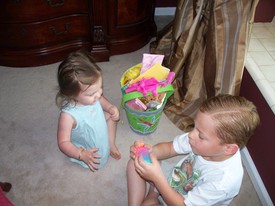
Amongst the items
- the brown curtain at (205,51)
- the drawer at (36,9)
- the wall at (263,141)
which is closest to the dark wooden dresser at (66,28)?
the drawer at (36,9)

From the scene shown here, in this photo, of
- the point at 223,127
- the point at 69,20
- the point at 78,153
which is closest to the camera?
Answer: the point at 223,127

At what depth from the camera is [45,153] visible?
151cm

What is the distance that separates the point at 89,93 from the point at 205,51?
2.17 feet

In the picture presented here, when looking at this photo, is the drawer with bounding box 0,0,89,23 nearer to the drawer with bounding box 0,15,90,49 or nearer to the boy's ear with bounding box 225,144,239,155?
the drawer with bounding box 0,15,90,49

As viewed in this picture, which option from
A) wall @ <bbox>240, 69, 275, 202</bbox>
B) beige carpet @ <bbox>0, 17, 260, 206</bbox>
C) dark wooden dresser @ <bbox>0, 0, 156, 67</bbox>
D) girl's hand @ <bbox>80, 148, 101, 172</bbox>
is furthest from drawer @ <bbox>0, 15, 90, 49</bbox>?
wall @ <bbox>240, 69, 275, 202</bbox>

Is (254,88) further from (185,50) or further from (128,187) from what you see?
(128,187)

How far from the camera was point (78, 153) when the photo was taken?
47.3 inches

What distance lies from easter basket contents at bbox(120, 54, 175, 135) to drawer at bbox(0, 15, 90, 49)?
601mm

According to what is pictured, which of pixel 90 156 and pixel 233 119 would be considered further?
pixel 90 156

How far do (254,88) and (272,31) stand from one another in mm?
431

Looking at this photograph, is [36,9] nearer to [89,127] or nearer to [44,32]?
[44,32]

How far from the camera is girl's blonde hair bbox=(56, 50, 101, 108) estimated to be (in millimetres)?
1054

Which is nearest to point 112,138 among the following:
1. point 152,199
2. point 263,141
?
point 152,199

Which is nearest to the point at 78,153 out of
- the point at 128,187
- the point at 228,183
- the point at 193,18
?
the point at 128,187
